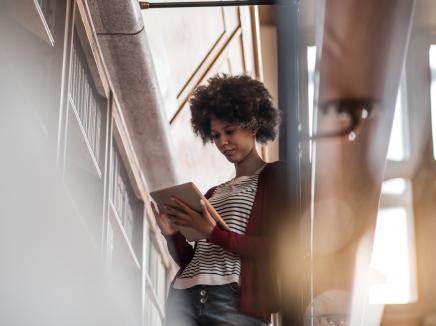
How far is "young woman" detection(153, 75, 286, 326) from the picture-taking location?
7.14ft

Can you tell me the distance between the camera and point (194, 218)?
2.18m

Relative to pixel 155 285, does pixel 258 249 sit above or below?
above

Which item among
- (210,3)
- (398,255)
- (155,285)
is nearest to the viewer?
(210,3)

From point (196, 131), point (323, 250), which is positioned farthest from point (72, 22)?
point (323, 250)

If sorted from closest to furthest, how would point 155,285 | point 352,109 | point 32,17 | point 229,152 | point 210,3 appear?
1. point 352,109
2. point 229,152
3. point 32,17
4. point 210,3
5. point 155,285

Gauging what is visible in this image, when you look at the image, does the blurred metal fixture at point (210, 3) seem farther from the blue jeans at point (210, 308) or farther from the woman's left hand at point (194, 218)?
the blue jeans at point (210, 308)

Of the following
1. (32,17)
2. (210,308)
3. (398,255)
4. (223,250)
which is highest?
(32,17)

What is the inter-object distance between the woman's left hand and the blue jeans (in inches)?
5.9

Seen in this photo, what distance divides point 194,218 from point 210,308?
0.74 feet

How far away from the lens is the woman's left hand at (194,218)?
7.09 ft

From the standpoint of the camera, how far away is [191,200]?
7.19 ft

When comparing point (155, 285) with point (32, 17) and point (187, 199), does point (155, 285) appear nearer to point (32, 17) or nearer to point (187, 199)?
point (32, 17)

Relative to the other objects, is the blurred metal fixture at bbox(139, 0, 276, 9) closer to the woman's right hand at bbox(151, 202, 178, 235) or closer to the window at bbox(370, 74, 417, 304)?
the woman's right hand at bbox(151, 202, 178, 235)

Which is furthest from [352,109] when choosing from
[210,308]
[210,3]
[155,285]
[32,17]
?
[155,285]
